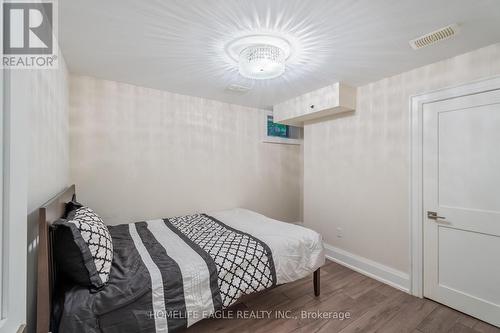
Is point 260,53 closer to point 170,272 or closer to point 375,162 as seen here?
point 170,272

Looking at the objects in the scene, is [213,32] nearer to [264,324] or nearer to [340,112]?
[340,112]

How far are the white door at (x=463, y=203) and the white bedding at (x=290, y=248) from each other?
44.8 inches

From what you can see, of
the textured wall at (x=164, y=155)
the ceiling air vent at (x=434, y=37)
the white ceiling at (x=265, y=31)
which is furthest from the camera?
the textured wall at (x=164, y=155)

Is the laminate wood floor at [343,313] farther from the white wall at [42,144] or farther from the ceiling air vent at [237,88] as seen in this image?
the ceiling air vent at [237,88]

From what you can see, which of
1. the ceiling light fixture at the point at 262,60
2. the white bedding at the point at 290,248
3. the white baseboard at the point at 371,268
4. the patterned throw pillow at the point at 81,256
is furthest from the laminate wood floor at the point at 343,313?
the ceiling light fixture at the point at 262,60

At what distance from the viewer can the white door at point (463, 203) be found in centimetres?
189

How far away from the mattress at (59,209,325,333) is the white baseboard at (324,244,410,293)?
91 cm

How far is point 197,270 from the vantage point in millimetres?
1631

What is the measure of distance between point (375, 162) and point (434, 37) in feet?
4.51

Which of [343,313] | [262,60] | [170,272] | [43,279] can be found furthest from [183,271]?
[262,60]

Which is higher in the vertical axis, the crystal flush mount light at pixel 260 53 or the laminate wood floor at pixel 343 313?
the crystal flush mount light at pixel 260 53

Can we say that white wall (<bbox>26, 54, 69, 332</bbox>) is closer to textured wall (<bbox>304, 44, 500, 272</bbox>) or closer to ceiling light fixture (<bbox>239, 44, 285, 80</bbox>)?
ceiling light fixture (<bbox>239, 44, 285, 80</bbox>)

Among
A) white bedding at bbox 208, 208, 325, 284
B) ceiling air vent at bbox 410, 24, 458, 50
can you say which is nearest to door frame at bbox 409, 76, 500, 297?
ceiling air vent at bbox 410, 24, 458, 50

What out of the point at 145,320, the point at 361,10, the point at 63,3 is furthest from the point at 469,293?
the point at 63,3
